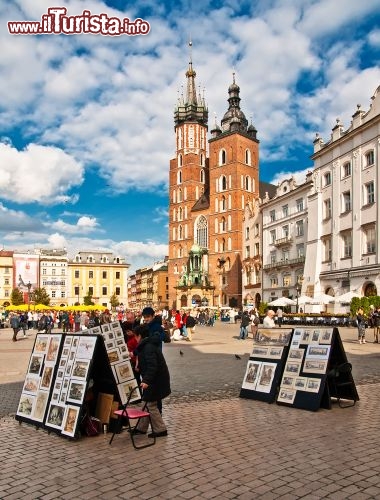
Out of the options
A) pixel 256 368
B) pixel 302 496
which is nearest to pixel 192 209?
pixel 256 368

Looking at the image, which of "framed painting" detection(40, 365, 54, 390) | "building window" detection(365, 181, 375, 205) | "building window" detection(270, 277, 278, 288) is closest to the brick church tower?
"building window" detection(270, 277, 278, 288)

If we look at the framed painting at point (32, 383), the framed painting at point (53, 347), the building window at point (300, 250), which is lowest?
the framed painting at point (32, 383)

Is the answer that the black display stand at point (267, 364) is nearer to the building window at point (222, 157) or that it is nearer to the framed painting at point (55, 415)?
the framed painting at point (55, 415)

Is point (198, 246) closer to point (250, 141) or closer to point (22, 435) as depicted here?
point (250, 141)

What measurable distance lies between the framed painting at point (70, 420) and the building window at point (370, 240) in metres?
32.6

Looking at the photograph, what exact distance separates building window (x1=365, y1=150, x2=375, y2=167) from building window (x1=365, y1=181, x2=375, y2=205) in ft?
4.91

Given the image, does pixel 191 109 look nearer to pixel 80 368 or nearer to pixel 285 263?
pixel 285 263

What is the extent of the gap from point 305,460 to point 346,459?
510 millimetres

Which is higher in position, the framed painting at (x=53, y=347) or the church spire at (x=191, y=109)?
the church spire at (x=191, y=109)

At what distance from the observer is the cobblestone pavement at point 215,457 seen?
5.13 m

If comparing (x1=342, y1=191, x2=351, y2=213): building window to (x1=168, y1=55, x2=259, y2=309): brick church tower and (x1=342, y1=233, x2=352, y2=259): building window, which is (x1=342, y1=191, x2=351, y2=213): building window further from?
(x1=168, y1=55, x2=259, y2=309): brick church tower

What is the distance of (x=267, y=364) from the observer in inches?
380

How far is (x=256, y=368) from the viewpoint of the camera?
389 inches

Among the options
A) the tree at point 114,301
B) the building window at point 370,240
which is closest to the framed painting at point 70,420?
the building window at point 370,240
